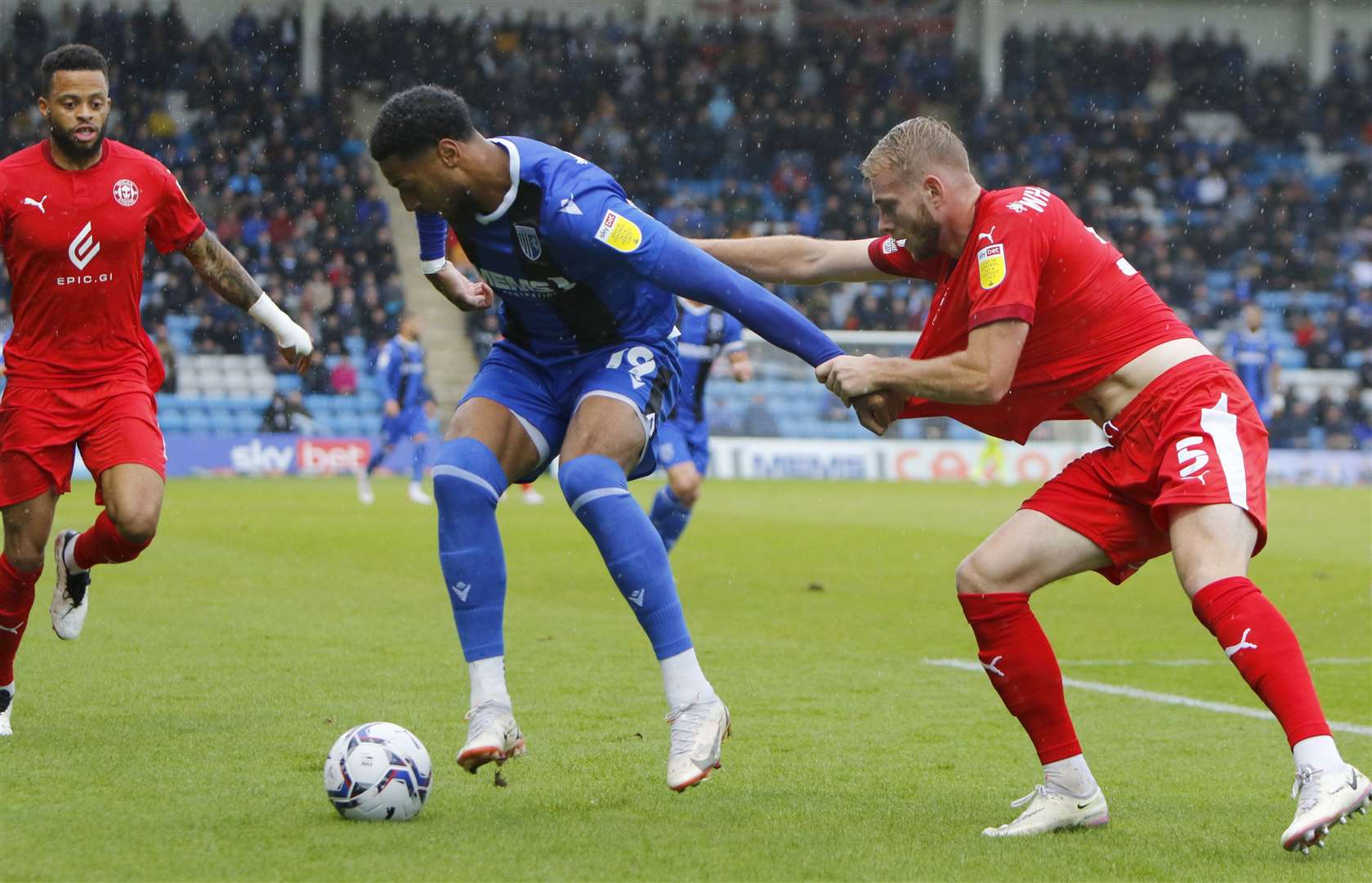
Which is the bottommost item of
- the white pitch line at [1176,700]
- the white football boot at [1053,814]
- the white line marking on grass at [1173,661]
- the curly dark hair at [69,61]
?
the white line marking on grass at [1173,661]

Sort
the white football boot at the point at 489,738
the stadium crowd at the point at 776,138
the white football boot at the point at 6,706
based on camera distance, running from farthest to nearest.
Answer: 1. the stadium crowd at the point at 776,138
2. the white football boot at the point at 6,706
3. the white football boot at the point at 489,738

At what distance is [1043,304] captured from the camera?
489cm

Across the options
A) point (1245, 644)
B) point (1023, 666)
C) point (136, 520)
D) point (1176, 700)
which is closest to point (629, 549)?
point (1023, 666)

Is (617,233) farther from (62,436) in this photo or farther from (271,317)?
(62,436)

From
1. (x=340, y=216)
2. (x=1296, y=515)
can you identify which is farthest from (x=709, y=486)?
(x=340, y=216)

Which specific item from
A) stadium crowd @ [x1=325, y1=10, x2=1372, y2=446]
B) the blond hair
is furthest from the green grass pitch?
stadium crowd @ [x1=325, y1=10, x2=1372, y2=446]

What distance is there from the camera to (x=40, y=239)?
5949 millimetres

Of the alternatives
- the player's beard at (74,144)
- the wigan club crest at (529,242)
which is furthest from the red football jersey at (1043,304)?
the player's beard at (74,144)

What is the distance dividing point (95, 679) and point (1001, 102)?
30393 millimetres

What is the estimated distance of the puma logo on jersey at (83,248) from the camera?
600 cm

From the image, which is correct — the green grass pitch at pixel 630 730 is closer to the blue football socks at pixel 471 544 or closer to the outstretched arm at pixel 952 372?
the blue football socks at pixel 471 544

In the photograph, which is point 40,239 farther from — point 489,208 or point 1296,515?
point 1296,515

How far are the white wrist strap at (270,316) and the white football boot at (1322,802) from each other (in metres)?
3.89

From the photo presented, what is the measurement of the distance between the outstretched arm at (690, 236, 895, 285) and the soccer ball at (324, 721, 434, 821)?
192 cm
